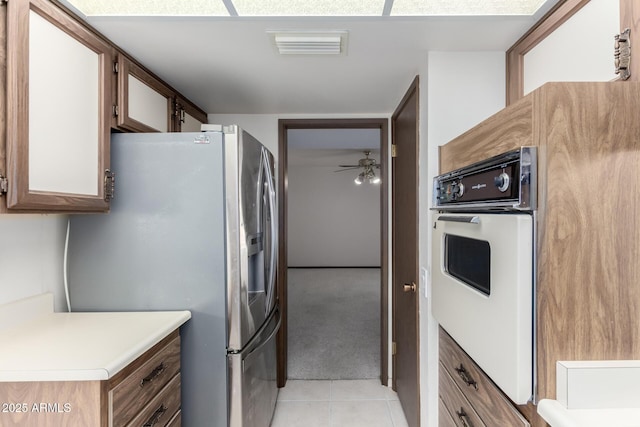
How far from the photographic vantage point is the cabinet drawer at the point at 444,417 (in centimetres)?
131

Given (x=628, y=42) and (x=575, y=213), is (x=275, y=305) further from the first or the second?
(x=628, y=42)

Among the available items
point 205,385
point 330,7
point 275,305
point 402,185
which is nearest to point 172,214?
point 205,385

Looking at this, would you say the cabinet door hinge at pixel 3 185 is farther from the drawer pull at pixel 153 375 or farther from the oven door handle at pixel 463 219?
the oven door handle at pixel 463 219

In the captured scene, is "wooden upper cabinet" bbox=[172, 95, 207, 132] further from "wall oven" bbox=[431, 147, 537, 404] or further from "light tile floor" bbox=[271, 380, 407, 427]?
"light tile floor" bbox=[271, 380, 407, 427]

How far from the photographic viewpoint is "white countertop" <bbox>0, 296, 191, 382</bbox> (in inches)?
37.3

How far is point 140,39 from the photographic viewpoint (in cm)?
141

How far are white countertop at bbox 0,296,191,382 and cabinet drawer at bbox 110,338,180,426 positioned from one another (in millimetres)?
81

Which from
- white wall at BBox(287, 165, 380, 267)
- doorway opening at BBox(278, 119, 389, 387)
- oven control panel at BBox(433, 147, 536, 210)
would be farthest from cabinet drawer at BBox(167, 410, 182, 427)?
white wall at BBox(287, 165, 380, 267)

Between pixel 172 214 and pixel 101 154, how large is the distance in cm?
38

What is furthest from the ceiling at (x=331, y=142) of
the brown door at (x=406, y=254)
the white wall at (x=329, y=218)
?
the brown door at (x=406, y=254)

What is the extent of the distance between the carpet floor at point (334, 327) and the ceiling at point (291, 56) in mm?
2224

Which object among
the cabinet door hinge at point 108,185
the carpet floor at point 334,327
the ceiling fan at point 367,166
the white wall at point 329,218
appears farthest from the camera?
the white wall at point 329,218

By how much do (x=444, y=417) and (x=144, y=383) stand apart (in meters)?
1.23

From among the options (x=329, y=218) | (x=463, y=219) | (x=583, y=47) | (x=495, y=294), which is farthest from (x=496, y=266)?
(x=329, y=218)
